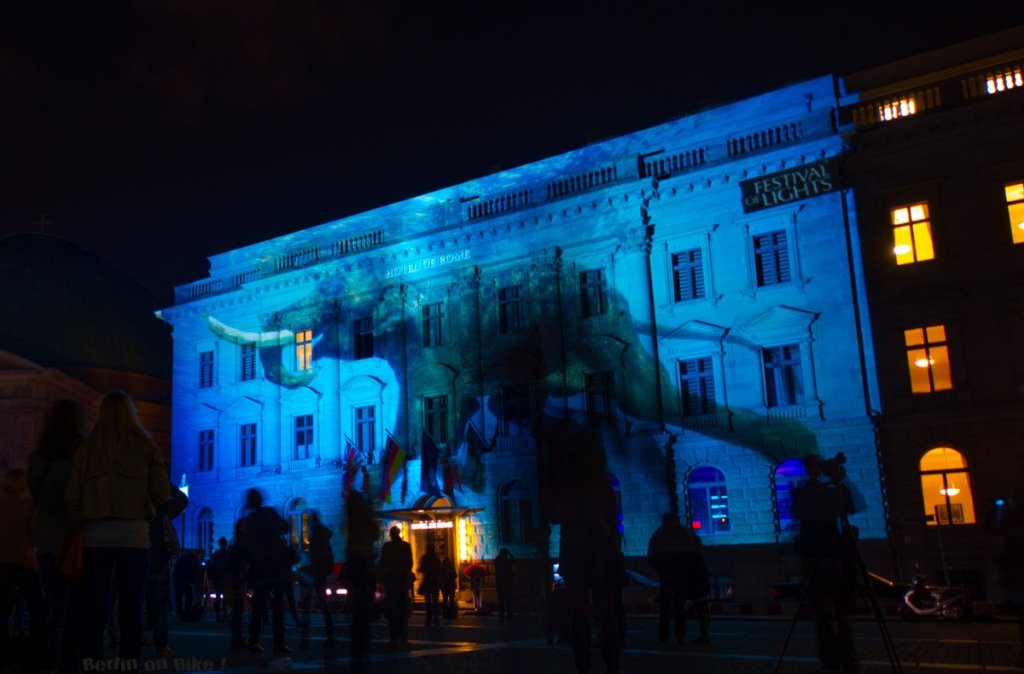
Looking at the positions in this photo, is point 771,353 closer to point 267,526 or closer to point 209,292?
point 267,526

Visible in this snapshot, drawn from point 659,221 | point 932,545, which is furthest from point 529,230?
point 932,545

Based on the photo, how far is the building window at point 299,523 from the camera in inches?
1634

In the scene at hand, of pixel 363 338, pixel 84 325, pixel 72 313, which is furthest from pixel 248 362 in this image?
pixel 72 313

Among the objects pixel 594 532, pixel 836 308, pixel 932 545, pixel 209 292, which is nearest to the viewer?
pixel 594 532

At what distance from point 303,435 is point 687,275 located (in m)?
18.3

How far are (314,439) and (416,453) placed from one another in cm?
550

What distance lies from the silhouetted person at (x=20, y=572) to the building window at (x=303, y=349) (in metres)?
33.6

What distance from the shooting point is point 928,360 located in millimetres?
29344

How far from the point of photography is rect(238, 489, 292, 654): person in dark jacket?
12852 mm

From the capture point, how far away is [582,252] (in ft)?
119

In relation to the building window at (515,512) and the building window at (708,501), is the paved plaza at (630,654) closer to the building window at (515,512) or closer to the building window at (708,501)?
the building window at (708,501)

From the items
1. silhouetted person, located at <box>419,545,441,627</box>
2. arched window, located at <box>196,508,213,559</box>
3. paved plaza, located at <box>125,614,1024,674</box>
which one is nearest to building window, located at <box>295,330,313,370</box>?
arched window, located at <box>196,508,213,559</box>

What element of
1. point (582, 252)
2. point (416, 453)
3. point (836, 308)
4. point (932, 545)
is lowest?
point (932, 545)

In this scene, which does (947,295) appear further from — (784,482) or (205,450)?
(205,450)
